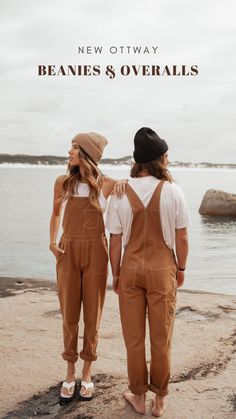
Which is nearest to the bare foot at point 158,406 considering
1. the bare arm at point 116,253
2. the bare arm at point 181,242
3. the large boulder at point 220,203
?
the bare arm at point 116,253

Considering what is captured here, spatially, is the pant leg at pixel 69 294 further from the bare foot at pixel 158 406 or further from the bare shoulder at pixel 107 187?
the bare foot at pixel 158 406

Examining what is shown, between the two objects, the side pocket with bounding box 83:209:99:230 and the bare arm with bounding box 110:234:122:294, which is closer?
the bare arm with bounding box 110:234:122:294

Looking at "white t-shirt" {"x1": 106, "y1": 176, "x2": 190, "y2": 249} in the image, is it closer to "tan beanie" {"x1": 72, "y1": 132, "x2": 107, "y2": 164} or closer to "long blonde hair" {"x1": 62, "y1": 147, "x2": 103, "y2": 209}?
"long blonde hair" {"x1": 62, "y1": 147, "x2": 103, "y2": 209}

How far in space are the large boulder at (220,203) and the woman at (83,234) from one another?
24551 millimetres

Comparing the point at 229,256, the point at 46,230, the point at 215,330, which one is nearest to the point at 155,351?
the point at 215,330

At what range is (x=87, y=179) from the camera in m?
4.14

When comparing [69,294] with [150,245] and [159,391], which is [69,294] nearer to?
[150,245]

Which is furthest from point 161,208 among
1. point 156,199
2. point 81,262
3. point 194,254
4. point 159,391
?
point 194,254

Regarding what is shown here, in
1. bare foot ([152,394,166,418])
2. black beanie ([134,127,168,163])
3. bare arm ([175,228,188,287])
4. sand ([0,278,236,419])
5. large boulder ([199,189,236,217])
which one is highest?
black beanie ([134,127,168,163])

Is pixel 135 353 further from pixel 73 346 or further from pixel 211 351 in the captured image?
pixel 211 351

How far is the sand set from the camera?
4.17 m

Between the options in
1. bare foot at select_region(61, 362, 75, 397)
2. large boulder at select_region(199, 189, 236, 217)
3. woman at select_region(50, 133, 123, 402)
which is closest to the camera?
woman at select_region(50, 133, 123, 402)

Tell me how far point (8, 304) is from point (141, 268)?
4.01m

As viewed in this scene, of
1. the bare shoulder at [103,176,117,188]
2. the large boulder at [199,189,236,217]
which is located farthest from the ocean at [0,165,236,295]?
the bare shoulder at [103,176,117,188]
